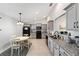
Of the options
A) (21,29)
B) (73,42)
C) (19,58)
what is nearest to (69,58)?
(19,58)

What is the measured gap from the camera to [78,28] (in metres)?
2.16

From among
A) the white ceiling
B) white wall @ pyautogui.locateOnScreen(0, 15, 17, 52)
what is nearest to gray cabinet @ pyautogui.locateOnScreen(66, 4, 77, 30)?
the white ceiling

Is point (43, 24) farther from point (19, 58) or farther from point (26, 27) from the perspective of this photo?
point (19, 58)

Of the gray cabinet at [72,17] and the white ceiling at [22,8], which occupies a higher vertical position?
the white ceiling at [22,8]

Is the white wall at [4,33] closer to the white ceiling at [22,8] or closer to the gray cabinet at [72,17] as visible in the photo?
the white ceiling at [22,8]

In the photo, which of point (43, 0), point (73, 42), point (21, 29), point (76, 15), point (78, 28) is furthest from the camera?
point (21, 29)

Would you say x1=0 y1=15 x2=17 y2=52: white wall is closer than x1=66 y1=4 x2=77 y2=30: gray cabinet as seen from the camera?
No

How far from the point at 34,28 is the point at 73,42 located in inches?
398

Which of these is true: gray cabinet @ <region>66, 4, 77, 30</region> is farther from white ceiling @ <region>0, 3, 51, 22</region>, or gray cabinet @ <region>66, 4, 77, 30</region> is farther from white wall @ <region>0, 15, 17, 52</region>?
white wall @ <region>0, 15, 17, 52</region>

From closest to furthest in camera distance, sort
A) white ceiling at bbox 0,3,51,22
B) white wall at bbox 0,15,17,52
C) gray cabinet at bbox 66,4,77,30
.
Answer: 1. gray cabinet at bbox 66,4,77,30
2. white ceiling at bbox 0,3,51,22
3. white wall at bbox 0,15,17,52

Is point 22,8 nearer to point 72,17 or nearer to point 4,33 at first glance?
point 4,33

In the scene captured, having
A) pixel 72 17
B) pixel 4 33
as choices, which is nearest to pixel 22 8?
pixel 4 33

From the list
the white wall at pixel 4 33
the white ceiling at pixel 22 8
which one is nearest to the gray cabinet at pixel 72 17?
the white ceiling at pixel 22 8

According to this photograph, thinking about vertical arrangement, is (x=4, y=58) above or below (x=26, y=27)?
below
